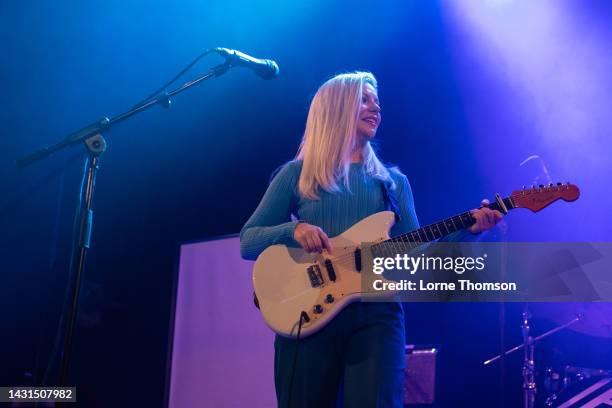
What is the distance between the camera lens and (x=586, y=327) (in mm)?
3670

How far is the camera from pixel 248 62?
303 cm

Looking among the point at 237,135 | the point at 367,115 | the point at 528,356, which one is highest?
the point at 237,135

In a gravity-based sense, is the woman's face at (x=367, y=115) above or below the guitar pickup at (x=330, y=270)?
above

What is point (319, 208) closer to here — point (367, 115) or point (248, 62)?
point (367, 115)

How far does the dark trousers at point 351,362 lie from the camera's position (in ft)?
6.68

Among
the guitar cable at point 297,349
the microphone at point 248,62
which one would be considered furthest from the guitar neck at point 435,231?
the microphone at point 248,62

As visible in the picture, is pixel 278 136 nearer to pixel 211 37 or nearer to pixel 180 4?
pixel 211 37

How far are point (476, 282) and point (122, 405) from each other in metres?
2.81

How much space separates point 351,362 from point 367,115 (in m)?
1.06

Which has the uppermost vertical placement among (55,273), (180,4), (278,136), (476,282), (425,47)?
(180,4)

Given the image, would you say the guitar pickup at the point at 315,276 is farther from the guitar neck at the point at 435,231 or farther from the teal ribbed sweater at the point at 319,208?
the guitar neck at the point at 435,231

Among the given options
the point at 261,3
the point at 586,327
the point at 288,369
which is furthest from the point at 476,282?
the point at 261,3

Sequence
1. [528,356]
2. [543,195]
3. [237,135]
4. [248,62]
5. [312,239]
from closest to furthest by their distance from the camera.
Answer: [312,239], [543,195], [248,62], [528,356], [237,135]

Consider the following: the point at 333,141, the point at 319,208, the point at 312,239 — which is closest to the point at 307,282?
the point at 312,239
